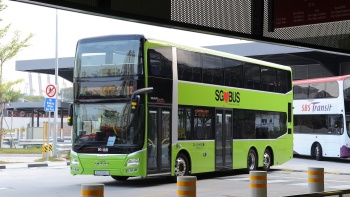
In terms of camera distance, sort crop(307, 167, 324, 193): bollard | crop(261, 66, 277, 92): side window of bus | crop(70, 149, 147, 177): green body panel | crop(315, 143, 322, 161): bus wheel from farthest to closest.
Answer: crop(315, 143, 322, 161): bus wheel
crop(261, 66, 277, 92): side window of bus
crop(70, 149, 147, 177): green body panel
crop(307, 167, 324, 193): bollard

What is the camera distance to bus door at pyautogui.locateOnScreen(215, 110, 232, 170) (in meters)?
21.2

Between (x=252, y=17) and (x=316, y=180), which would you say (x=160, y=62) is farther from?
(x=252, y=17)

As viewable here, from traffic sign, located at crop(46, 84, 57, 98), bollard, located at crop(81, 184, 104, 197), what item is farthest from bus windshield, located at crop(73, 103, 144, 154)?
traffic sign, located at crop(46, 84, 57, 98)

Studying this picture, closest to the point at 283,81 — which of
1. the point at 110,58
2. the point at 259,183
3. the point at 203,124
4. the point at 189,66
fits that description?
the point at 203,124

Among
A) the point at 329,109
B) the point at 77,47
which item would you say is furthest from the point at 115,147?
the point at 329,109

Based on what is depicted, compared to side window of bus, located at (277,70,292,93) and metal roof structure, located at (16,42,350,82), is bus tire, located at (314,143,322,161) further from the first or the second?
side window of bus, located at (277,70,292,93)

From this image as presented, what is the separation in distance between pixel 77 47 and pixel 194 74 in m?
3.74

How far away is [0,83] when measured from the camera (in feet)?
143

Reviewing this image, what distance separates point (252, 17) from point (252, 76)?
1619 cm

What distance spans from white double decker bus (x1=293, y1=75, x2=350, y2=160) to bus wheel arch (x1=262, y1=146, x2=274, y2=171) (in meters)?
7.46

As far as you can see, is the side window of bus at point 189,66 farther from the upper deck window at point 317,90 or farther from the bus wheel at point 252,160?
the upper deck window at point 317,90

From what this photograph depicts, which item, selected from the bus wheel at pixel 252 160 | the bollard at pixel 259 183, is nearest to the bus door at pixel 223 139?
the bus wheel at pixel 252 160

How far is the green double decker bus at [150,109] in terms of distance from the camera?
17.8 m

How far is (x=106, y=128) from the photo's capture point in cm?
1795
